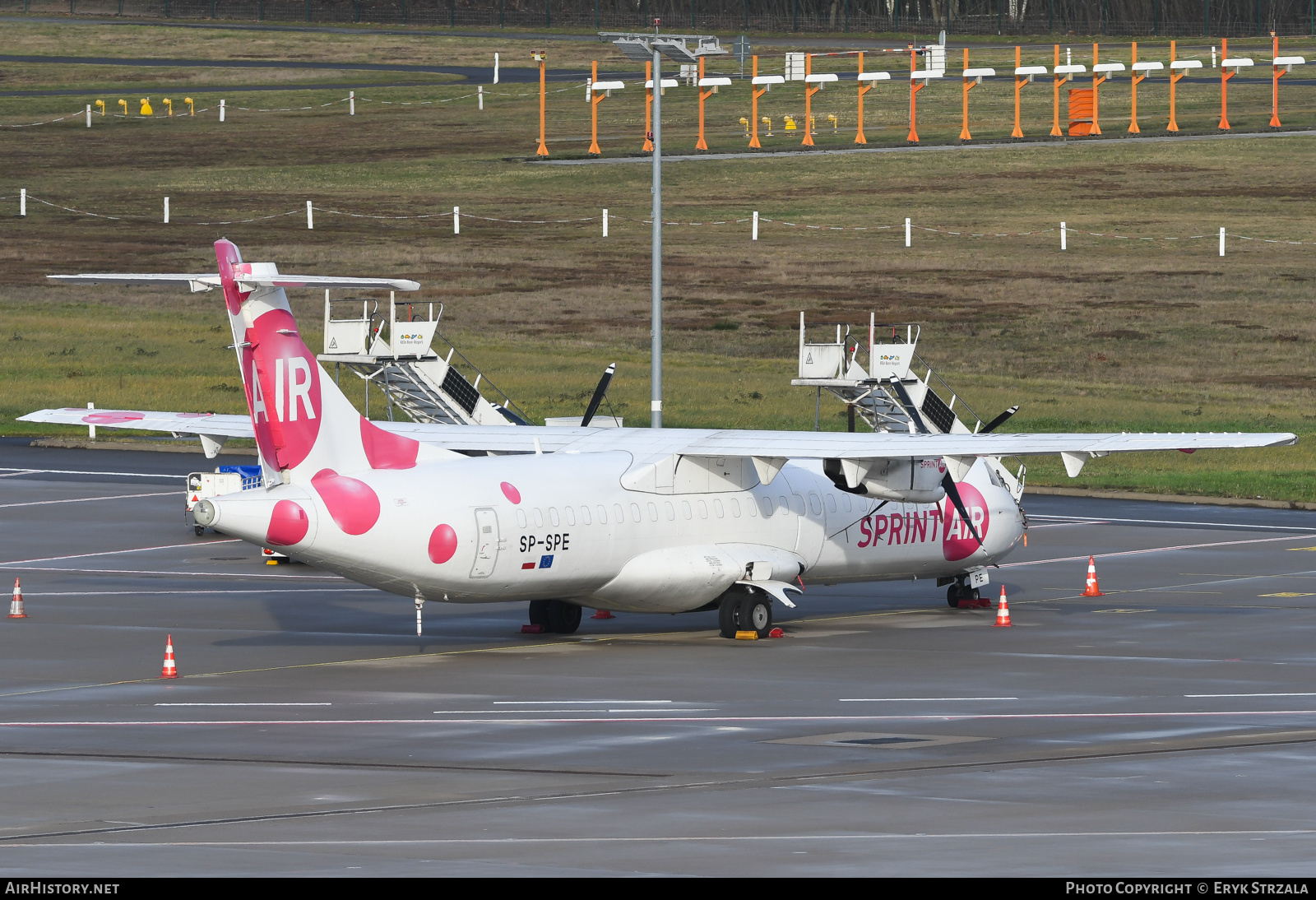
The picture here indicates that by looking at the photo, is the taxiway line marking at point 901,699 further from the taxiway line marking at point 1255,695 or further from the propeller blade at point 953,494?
the propeller blade at point 953,494

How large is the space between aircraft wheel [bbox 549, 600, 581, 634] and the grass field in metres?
26.1

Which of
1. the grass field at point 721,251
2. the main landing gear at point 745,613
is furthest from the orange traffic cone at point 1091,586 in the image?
the grass field at point 721,251

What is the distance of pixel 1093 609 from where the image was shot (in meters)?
35.5

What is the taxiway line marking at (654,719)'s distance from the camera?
947 inches

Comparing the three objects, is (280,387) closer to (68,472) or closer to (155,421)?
(155,421)

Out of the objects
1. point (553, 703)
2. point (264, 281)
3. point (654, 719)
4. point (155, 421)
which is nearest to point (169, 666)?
point (264, 281)

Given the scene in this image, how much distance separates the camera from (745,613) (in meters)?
32.2

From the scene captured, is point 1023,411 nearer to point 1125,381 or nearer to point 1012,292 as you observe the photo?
point 1125,381

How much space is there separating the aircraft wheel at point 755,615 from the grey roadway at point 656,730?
1.98ft

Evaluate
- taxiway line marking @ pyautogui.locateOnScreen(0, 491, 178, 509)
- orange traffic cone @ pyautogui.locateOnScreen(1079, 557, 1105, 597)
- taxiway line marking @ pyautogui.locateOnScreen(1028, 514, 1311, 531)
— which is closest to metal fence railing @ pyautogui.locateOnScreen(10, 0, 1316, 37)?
taxiway line marking @ pyautogui.locateOnScreen(0, 491, 178, 509)

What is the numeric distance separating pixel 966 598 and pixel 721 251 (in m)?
55.2

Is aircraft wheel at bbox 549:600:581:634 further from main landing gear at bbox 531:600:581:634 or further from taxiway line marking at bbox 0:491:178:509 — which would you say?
taxiway line marking at bbox 0:491:178:509

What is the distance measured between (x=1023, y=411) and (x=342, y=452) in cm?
3878

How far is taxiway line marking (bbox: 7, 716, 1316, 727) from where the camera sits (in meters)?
24.0
